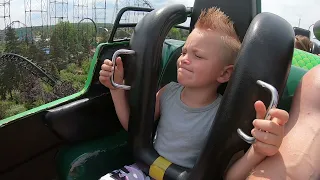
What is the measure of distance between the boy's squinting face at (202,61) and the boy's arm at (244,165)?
309 mm

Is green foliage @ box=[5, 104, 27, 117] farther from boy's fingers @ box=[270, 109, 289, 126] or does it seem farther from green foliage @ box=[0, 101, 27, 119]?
boy's fingers @ box=[270, 109, 289, 126]

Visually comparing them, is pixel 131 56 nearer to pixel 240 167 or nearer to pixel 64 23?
pixel 240 167

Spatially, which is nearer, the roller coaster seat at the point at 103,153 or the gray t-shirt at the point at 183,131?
the gray t-shirt at the point at 183,131

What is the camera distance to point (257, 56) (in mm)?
1007

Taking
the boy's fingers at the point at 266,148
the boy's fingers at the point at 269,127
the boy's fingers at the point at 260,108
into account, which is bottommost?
the boy's fingers at the point at 266,148

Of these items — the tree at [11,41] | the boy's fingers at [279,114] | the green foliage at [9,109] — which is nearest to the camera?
the boy's fingers at [279,114]

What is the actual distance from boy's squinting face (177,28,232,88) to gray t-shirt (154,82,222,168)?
4.5 inches

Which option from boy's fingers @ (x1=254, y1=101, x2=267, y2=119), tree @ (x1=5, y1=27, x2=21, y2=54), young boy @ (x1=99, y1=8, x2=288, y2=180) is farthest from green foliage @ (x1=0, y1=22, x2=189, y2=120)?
boy's fingers @ (x1=254, y1=101, x2=267, y2=119)

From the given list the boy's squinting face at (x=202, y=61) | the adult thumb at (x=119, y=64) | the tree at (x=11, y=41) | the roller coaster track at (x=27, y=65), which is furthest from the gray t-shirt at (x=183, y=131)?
the tree at (x=11, y=41)

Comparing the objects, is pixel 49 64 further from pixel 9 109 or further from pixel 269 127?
pixel 269 127

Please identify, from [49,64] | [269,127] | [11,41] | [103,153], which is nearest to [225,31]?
[269,127]

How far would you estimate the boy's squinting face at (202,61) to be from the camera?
1.20m

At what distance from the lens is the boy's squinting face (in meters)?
1.20

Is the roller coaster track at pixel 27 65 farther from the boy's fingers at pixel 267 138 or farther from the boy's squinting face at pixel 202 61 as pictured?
the boy's fingers at pixel 267 138
